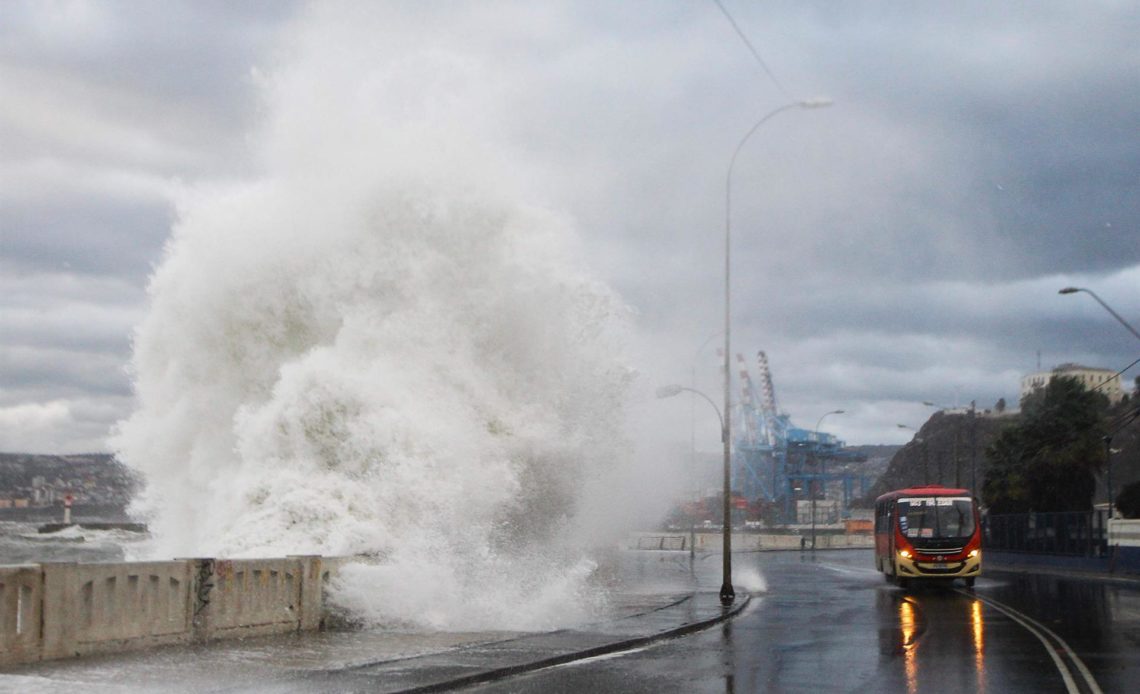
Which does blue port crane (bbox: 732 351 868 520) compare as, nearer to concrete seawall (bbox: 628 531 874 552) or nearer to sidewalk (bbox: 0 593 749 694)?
concrete seawall (bbox: 628 531 874 552)

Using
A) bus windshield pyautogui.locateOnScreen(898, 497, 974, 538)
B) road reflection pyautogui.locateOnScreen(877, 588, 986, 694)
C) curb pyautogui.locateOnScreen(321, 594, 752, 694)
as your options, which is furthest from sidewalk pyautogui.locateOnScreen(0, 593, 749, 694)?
bus windshield pyautogui.locateOnScreen(898, 497, 974, 538)

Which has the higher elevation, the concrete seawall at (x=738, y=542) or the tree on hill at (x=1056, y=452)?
the tree on hill at (x=1056, y=452)

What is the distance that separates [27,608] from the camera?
39.3 feet

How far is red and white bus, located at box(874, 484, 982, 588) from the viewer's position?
1264 inches

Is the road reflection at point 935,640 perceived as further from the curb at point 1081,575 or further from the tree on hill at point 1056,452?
the tree on hill at point 1056,452

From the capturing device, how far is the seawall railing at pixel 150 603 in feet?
39.1

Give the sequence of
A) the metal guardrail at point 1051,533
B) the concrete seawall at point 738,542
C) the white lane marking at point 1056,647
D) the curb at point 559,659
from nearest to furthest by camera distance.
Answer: the curb at point 559,659
the white lane marking at point 1056,647
the metal guardrail at point 1051,533
the concrete seawall at point 738,542

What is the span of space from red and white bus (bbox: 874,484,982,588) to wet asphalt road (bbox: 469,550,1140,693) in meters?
2.77

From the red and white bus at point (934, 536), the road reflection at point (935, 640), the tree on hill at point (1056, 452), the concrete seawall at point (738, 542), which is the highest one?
the tree on hill at point (1056, 452)

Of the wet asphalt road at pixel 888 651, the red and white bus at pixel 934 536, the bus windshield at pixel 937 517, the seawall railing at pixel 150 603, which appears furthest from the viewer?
the bus windshield at pixel 937 517

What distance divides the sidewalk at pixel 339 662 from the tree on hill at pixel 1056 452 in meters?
48.2

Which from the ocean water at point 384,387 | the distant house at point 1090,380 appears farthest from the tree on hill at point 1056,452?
the ocean water at point 384,387

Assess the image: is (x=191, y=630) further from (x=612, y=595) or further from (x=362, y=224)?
(x=612, y=595)

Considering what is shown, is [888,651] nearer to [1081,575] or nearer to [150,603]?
[150,603]
